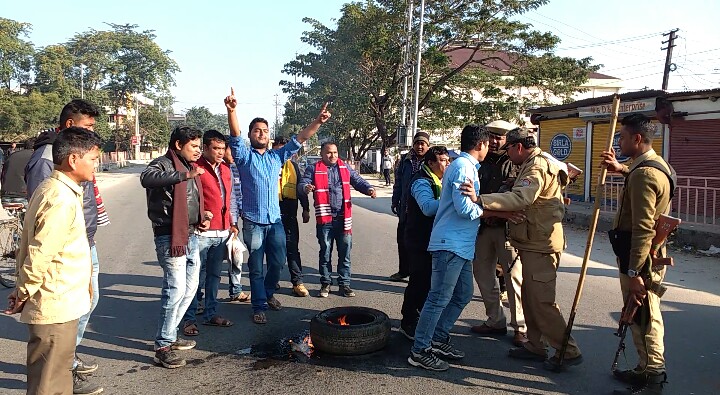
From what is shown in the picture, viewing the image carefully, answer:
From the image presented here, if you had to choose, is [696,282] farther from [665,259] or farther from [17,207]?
[17,207]

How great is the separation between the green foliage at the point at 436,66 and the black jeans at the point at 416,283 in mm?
19151

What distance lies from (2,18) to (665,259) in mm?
48770

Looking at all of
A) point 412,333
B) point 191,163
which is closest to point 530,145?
point 412,333

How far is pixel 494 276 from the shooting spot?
497 cm

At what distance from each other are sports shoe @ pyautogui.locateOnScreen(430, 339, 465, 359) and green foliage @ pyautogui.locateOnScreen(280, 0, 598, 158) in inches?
775

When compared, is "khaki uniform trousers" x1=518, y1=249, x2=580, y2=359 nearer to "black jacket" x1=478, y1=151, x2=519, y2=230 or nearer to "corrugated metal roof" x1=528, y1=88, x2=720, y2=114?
"black jacket" x1=478, y1=151, x2=519, y2=230

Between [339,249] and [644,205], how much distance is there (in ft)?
11.8

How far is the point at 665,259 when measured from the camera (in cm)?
367

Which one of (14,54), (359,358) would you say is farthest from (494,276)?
(14,54)

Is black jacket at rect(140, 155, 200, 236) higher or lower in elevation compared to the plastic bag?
higher

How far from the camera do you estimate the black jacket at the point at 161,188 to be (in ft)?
13.2

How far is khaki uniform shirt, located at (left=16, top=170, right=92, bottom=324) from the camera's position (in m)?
2.83

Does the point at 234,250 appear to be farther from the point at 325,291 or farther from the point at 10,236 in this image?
the point at 10,236

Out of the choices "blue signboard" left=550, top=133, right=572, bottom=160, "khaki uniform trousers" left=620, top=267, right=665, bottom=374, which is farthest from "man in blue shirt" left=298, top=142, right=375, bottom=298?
"blue signboard" left=550, top=133, right=572, bottom=160
